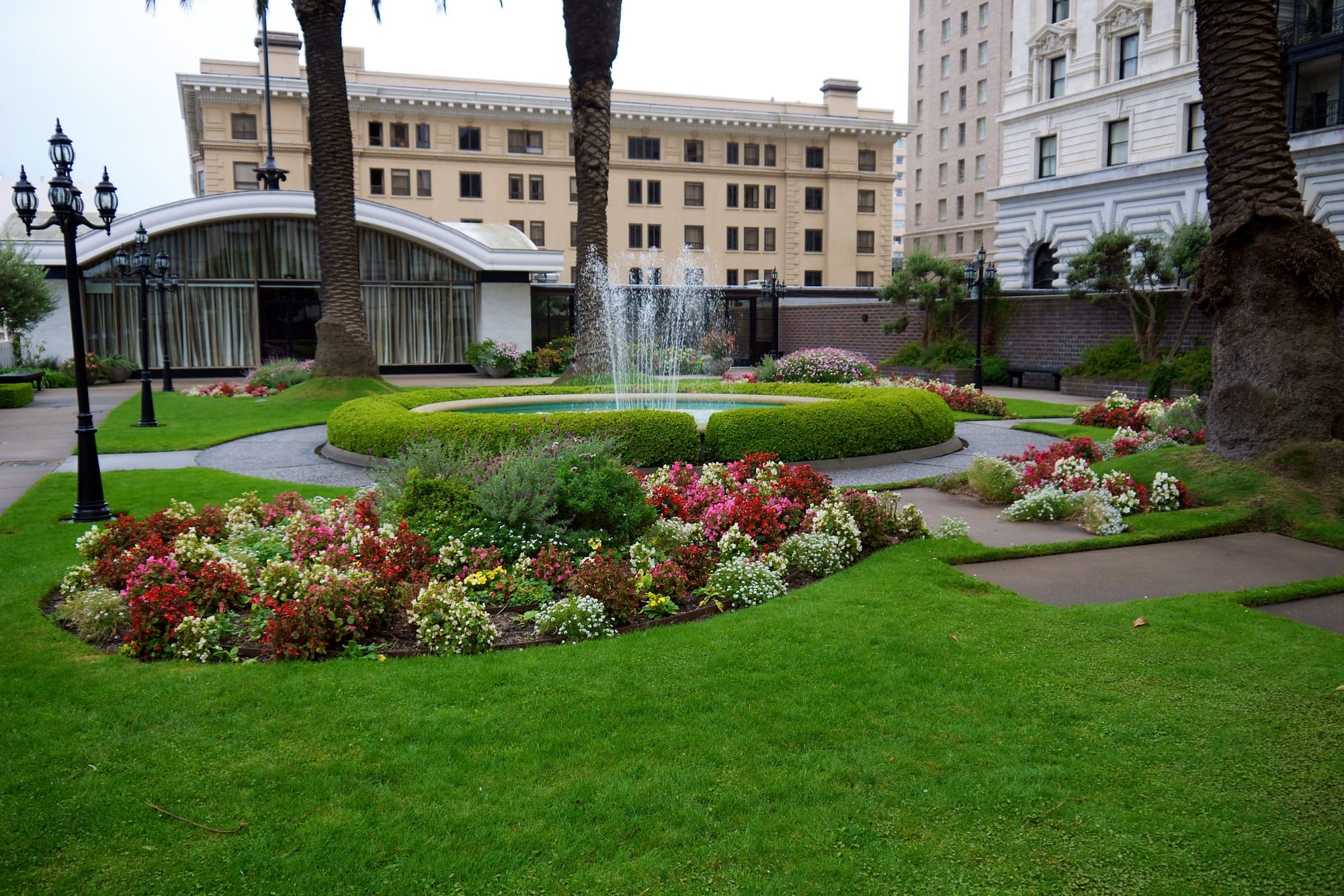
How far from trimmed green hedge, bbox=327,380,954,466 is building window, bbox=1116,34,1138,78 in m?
33.0

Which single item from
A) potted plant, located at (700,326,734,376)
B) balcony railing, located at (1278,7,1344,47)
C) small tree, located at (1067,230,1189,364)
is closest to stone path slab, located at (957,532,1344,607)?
small tree, located at (1067,230,1189,364)

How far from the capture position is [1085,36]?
41.3 meters

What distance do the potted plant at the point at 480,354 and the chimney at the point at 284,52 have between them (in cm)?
2793

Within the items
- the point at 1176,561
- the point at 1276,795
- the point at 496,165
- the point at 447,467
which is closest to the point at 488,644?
the point at 447,467

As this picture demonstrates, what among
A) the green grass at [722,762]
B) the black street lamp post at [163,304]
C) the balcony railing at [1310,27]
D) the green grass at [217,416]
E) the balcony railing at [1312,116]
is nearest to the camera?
the green grass at [722,762]

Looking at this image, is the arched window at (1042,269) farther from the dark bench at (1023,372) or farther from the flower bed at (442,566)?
the flower bed at (442,566)

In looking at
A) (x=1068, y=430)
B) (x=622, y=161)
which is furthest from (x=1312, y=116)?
(x=622, y=161)

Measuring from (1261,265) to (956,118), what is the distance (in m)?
71.4

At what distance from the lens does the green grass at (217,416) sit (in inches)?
622

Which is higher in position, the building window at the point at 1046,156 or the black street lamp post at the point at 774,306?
the building window at the point at 1046,156

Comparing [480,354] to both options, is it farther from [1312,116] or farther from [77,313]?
[1312,116]

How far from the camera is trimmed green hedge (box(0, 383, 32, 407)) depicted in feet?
72.6

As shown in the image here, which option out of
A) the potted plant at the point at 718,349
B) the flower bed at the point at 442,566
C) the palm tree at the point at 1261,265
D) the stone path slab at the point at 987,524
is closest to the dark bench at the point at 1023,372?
the potted plant at the point at 718,349

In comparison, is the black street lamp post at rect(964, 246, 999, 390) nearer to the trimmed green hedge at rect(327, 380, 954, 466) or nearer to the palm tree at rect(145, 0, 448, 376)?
the trimmed green hedge at rect(327, 380, 954, 466)
